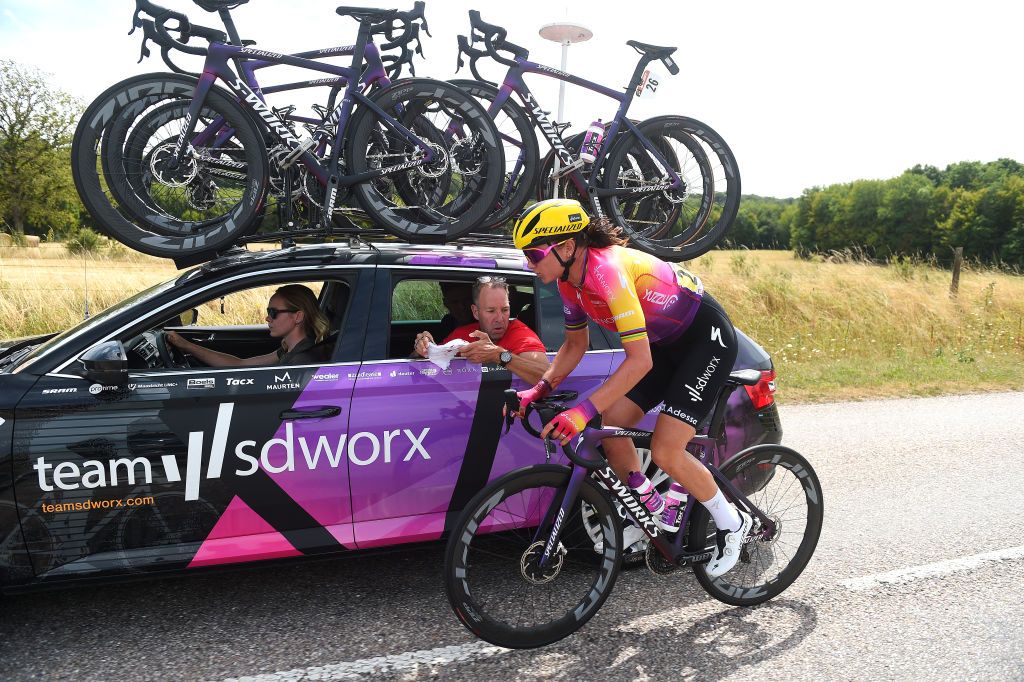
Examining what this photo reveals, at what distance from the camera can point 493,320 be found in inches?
152

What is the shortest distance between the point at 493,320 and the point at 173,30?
7.77ft

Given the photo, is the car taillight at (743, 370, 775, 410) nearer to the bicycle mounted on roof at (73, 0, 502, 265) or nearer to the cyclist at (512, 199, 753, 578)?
the cyclist at (512, 199, 753, 578)

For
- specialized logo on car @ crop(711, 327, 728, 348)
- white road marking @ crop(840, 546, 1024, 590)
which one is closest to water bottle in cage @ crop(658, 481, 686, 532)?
specialized logo on car @ crop(711, 327, 728, 348)

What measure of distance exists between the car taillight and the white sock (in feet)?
2.55

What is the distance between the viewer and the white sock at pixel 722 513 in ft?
11.2

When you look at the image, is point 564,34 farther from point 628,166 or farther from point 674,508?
point 674,508

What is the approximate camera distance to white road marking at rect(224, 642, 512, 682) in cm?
292

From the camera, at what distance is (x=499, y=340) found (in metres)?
3.90

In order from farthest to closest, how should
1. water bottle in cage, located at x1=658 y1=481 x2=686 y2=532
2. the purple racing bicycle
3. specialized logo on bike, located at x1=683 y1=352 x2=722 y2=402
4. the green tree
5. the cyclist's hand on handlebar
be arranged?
the green tree → water bottle in cage, located at x1=658 y1=481 x2=686 y2=532 → specialized logo on bike, located at x1=683 y1=352 x2=722 y2=402 → the purple racing bicycle → the cyclist's hand on handlebar

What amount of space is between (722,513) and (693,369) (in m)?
0.70

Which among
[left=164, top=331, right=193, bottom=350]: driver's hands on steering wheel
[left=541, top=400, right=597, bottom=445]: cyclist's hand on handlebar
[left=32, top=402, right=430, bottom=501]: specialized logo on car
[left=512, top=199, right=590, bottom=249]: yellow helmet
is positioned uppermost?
[left=512, top=199, right=590, bottom=249]: yellow helmet

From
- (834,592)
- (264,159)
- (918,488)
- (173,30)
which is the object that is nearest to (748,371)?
(834,592)

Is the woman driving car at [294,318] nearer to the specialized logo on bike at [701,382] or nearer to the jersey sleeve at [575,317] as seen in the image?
the jersey sleeve at [575,317]

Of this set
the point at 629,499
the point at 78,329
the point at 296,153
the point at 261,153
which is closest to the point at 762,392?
the point at 629,499
